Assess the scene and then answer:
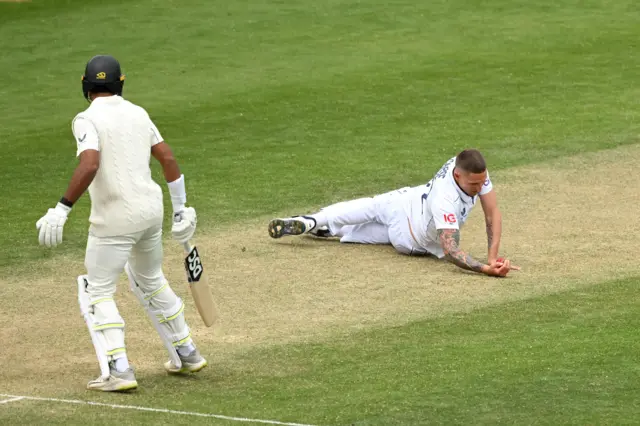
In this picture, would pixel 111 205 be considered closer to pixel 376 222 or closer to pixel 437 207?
pixel 437 207

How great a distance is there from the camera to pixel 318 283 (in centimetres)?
1065

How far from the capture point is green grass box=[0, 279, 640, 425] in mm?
7332

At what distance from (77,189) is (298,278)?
11.3 feet

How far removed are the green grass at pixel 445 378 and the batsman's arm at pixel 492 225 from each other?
1162 millimetres

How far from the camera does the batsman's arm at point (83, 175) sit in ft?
25.2

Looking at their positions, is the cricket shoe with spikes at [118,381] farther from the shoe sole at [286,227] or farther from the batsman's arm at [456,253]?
the shoe sole at [286,227]

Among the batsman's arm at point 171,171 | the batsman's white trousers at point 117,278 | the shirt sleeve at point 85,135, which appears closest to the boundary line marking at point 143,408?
the batsman's white trousers at point 117,278

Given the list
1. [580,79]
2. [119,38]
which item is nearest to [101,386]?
[580,79]

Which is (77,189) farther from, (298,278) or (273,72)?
(273,72)

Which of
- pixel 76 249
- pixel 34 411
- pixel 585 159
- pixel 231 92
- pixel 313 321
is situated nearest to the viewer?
pixel 34 411

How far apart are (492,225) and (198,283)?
3.24 metres

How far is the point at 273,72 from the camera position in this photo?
18375 millimetres

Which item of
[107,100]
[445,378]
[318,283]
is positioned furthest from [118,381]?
[318,283]

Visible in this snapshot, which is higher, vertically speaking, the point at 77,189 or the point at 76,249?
the point at 77,189
